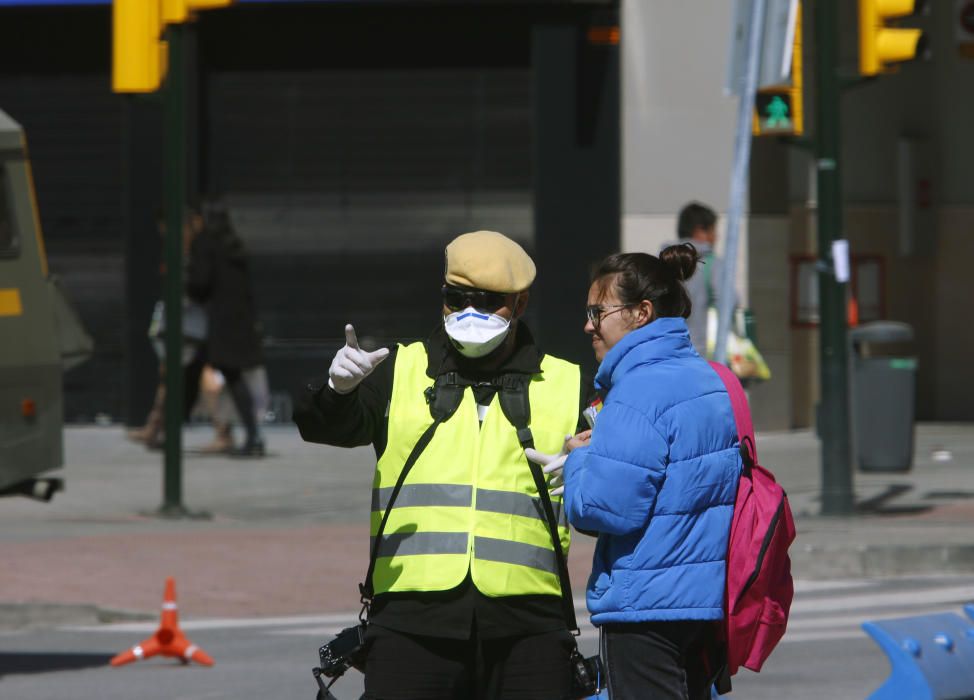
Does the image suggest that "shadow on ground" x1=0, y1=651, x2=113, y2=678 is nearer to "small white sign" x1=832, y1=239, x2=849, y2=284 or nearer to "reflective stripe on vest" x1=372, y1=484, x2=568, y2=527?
"reflective stripe on vest" x1=372, y1=484, x2=568, y2=527

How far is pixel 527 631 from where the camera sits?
448 centimetres

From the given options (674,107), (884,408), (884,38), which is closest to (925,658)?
(884,38)

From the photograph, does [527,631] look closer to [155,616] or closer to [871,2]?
[155,616]

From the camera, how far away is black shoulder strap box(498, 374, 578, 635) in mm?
4555

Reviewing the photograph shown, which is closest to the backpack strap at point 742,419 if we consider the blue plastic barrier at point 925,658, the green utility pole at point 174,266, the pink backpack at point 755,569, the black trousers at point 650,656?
the pink backpack at point 755,569

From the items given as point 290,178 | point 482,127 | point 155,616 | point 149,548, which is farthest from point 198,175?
point 155,616

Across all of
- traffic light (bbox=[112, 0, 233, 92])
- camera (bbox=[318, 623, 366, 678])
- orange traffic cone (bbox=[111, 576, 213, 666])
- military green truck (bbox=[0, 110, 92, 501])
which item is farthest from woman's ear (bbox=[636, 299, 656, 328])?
traffic light (bbox=[112, 0, 233, 92])

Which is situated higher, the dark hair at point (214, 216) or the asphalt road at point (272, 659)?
the dark hair at point (214, 216)

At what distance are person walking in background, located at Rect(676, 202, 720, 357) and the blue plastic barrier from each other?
4.00 metres

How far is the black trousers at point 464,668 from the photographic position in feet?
14.6

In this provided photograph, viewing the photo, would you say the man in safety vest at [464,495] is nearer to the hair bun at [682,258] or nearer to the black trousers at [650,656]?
the black trousers at [650,656]

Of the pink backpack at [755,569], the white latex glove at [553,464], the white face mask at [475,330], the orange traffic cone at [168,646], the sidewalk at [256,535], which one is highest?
the white face mask at [475,330]

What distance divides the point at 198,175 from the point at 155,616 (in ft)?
32.6

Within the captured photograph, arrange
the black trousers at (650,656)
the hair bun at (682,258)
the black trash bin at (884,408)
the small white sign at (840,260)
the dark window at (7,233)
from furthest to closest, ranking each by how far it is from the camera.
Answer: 1. the black trash bin at (884,408)
2. the small white sign at (840,260)
3. the dark window at (7,233)
4. the hair bun at (682,258)
5. the black trousers at (650,656)
